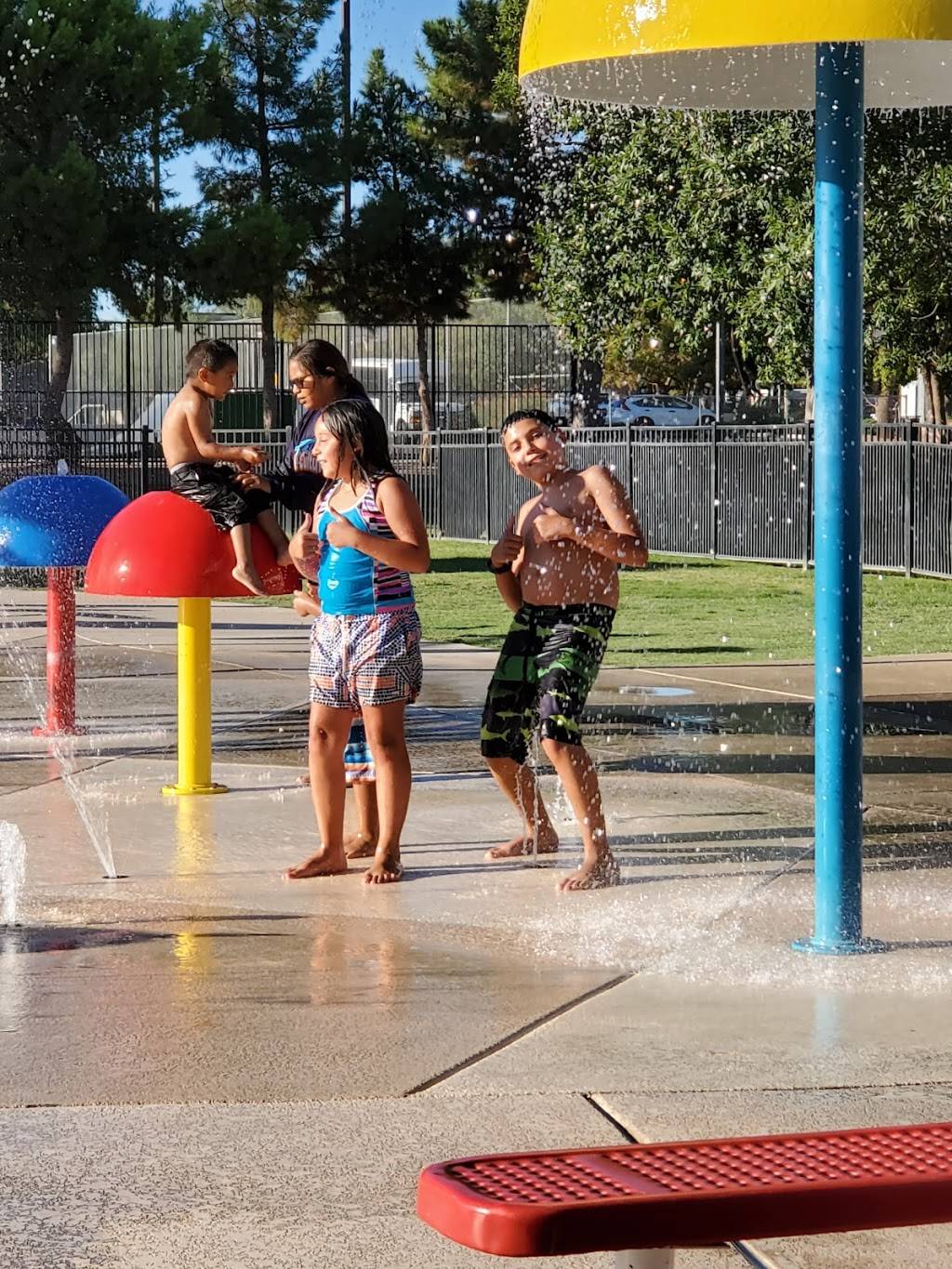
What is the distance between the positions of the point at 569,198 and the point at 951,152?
27.1 feet

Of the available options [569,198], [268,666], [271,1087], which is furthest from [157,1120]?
[569,198]

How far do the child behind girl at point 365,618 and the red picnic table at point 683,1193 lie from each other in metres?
4.08

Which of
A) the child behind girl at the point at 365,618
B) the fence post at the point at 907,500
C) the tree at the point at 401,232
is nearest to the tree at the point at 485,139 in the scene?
the tree at the point at 401,232

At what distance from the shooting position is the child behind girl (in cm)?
679

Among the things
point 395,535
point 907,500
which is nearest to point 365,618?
point 395,535

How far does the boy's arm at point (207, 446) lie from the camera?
27.6 ft

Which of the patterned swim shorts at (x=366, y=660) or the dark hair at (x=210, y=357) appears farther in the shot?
the dark hair at (x=210, y=357)

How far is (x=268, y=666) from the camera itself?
1338 centimetres

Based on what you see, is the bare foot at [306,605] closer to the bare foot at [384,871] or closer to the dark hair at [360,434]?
the dark hair at [360,434]

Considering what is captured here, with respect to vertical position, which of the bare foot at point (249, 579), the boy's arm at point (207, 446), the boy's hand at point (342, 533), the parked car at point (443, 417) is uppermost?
the parked car at point (443, 417)

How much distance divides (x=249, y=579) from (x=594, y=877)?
83.4 inches

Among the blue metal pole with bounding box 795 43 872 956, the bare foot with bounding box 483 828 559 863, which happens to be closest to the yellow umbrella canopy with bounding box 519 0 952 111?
the blue metal pole with bounding box 795 43 872 956

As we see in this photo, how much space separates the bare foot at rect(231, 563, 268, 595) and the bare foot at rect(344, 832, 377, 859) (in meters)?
1.26

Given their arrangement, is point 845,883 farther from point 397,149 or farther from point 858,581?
point 397,149
